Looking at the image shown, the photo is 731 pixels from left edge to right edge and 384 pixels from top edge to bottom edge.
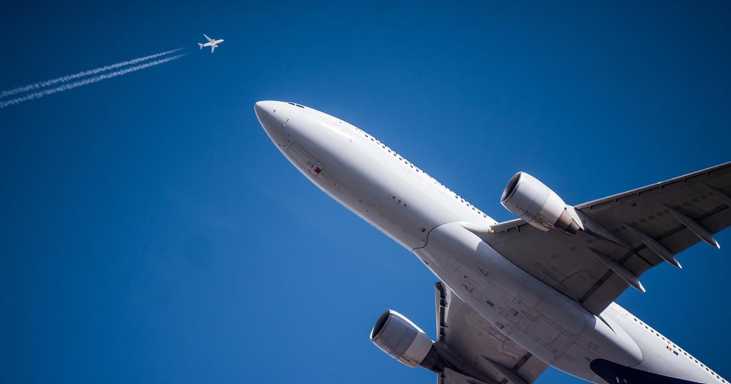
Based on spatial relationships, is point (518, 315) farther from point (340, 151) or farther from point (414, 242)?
point (340, 151)

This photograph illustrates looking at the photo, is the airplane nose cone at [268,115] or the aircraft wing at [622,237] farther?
the airplane nose cone at [268,115]

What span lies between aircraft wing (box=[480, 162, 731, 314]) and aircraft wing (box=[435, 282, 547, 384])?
5.26 metres

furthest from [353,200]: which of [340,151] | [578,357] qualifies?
[578,357]

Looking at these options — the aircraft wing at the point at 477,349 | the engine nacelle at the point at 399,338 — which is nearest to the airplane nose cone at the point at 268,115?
the engine nacelle at the point at 399,338

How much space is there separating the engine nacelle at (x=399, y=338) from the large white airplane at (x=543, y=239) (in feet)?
14.1

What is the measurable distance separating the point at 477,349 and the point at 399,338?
140 inches

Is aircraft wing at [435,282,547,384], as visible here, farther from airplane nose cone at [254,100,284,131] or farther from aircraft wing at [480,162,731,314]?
airplane nose cone at [254,100,284,131]

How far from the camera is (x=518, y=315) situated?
20.0 metres

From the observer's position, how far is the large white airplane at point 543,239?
18734mm

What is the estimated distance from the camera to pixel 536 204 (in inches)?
730

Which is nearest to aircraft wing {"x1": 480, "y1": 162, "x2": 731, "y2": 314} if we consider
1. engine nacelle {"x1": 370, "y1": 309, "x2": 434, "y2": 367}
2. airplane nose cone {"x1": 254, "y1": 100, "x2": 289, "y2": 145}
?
engine nacelle {"x1": 370, "y1": 309, "x2": 434, "y2": 367}

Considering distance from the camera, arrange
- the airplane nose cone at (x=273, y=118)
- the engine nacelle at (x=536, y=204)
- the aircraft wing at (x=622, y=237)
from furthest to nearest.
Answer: the airplane nose cone at (x=273, y=118) → the engine nacelle at (x=536, y=204) → the aircraft wing at (x=622, y=237)

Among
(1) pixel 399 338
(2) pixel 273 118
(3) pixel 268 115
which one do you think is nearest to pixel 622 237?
(1) pixel 399 338

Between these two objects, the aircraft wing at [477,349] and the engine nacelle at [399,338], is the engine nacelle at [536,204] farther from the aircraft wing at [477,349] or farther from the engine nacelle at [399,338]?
the engine nacelle at [399,338]
